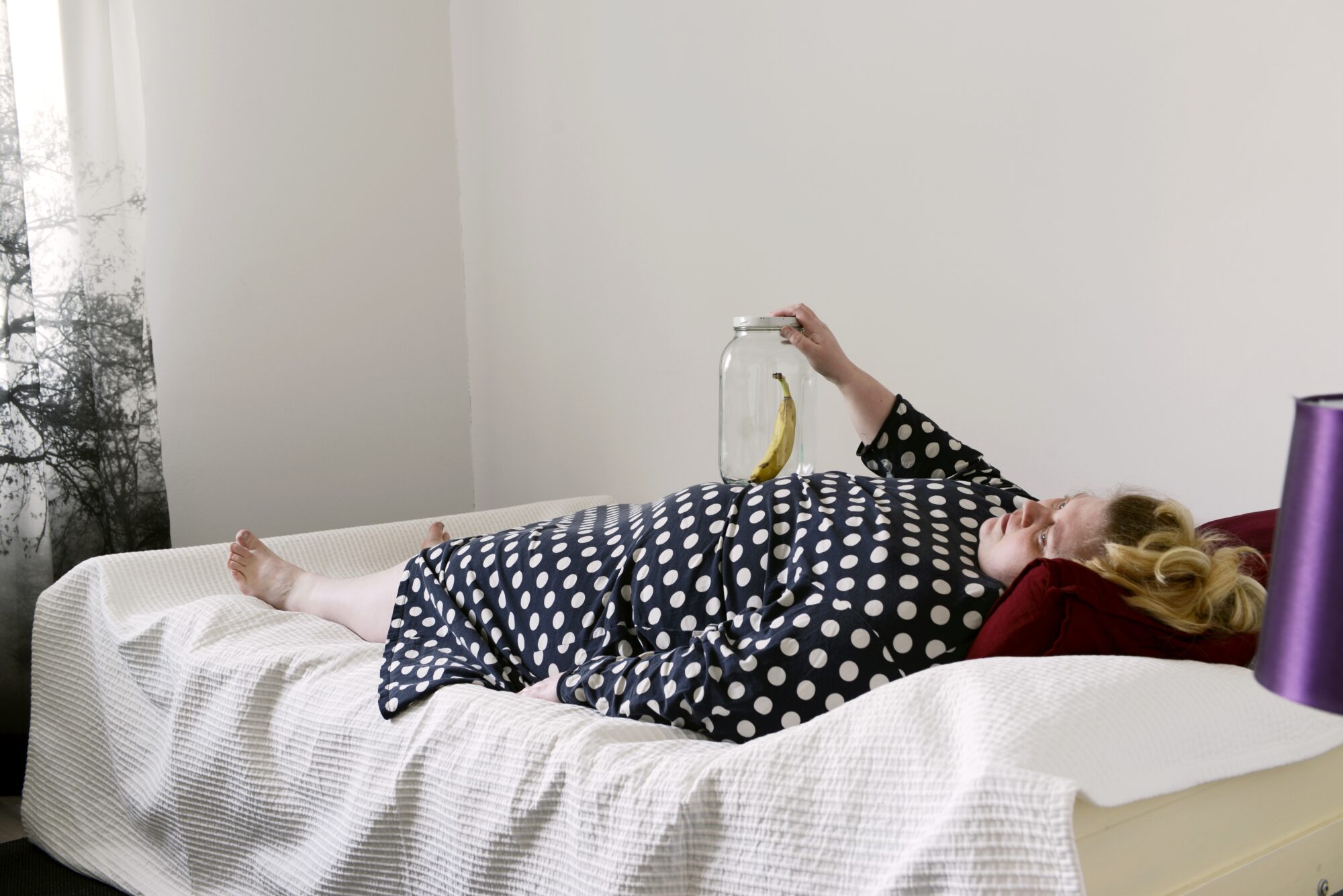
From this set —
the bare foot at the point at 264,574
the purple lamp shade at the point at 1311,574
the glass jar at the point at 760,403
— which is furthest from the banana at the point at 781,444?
the purple lamp shade at the point at 1311,574

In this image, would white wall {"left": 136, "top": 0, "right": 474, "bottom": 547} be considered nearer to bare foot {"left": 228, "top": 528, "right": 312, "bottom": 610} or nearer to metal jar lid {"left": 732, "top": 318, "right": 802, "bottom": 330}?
bare foot {"left": 228, "top": 528, "right": 312, "bottom": 610}

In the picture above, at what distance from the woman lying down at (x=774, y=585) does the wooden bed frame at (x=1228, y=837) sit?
0.58ft

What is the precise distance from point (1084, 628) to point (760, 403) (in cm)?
88

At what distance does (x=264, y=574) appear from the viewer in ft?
5.99

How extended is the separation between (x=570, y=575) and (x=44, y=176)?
1.57 m

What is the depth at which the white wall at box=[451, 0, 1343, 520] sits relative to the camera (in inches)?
61.2

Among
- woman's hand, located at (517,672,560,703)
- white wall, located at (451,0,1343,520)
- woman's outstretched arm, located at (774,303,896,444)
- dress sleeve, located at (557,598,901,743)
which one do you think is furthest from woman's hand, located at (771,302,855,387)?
woman's hand, located at (517,672,560,703)

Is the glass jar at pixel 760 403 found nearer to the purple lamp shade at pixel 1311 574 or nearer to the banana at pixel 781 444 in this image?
the banana at pixel 781 444

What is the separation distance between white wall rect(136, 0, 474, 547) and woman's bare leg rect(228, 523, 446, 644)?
0.90 m

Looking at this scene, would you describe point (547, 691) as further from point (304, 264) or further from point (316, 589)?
point (304, 264)

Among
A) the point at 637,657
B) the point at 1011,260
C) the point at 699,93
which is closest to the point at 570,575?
the point at 637,657

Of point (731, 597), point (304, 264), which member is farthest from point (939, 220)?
point (304, 264)

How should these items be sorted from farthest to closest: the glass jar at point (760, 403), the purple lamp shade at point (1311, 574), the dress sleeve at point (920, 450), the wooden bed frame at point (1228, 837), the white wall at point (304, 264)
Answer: the white wall at point (304, 264), the glass jar at point (760, 403), the dress sleeve at point (920, 450), the wooden bed frame at point (1228, 837), the purple lamp shade at point (1311, 574)

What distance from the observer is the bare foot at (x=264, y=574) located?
179 cm
